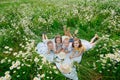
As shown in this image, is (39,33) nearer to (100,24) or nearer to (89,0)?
(100,24)

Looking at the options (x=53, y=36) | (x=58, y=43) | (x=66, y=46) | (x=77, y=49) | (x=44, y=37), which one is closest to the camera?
(x=77, y=49)

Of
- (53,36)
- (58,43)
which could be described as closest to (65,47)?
(58,43)

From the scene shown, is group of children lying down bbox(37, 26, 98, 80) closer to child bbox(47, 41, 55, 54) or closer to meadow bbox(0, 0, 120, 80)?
child bbox(47, 41, 55, 54)

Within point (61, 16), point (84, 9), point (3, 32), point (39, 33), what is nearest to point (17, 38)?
point (3, 32)

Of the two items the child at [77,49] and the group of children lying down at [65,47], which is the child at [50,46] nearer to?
the group of children lying down at [65,47]

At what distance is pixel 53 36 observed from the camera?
945 centimetres

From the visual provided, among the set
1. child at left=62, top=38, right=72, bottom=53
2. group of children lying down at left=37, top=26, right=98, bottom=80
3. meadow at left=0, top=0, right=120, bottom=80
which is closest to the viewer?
meadow at left=0, top=0, right=120, bottom=80

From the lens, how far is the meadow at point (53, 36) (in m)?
5.75

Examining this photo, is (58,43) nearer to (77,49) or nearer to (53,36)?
(77,49)

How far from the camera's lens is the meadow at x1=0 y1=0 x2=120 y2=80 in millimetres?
5746

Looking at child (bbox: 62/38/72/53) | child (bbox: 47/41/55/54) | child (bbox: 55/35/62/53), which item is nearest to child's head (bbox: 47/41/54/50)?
child (bbox: 47/41/55/54)

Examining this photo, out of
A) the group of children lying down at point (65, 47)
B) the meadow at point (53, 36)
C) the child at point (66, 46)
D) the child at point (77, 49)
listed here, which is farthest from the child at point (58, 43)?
the meadow at point (53, 36)

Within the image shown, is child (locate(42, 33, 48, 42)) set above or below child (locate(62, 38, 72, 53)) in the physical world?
above

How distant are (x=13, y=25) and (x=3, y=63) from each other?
9.06 ft
